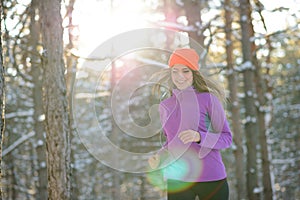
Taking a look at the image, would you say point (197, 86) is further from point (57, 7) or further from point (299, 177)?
point (299, 177)

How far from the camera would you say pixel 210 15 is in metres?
10.2

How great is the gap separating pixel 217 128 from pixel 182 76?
0.51 metres

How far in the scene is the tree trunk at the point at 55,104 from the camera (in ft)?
12.9

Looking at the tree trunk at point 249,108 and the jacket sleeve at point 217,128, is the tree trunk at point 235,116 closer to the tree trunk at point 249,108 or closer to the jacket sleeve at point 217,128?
the tree trunk at point 249,108

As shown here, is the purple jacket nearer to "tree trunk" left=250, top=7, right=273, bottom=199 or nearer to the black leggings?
the black leggings

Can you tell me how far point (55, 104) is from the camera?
3.95m

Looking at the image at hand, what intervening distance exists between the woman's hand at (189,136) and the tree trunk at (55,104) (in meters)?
1.39

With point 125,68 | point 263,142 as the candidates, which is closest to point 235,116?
point 263,142

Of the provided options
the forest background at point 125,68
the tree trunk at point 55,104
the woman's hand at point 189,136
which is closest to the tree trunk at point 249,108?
the forest background at point 125,68

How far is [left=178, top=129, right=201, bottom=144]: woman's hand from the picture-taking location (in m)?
3.04

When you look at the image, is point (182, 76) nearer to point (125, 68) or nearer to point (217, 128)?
point (217, 128)

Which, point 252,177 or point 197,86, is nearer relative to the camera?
point 197,86

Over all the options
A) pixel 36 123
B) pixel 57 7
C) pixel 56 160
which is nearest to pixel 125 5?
pixel 36 123

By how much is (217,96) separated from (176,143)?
535 mm
